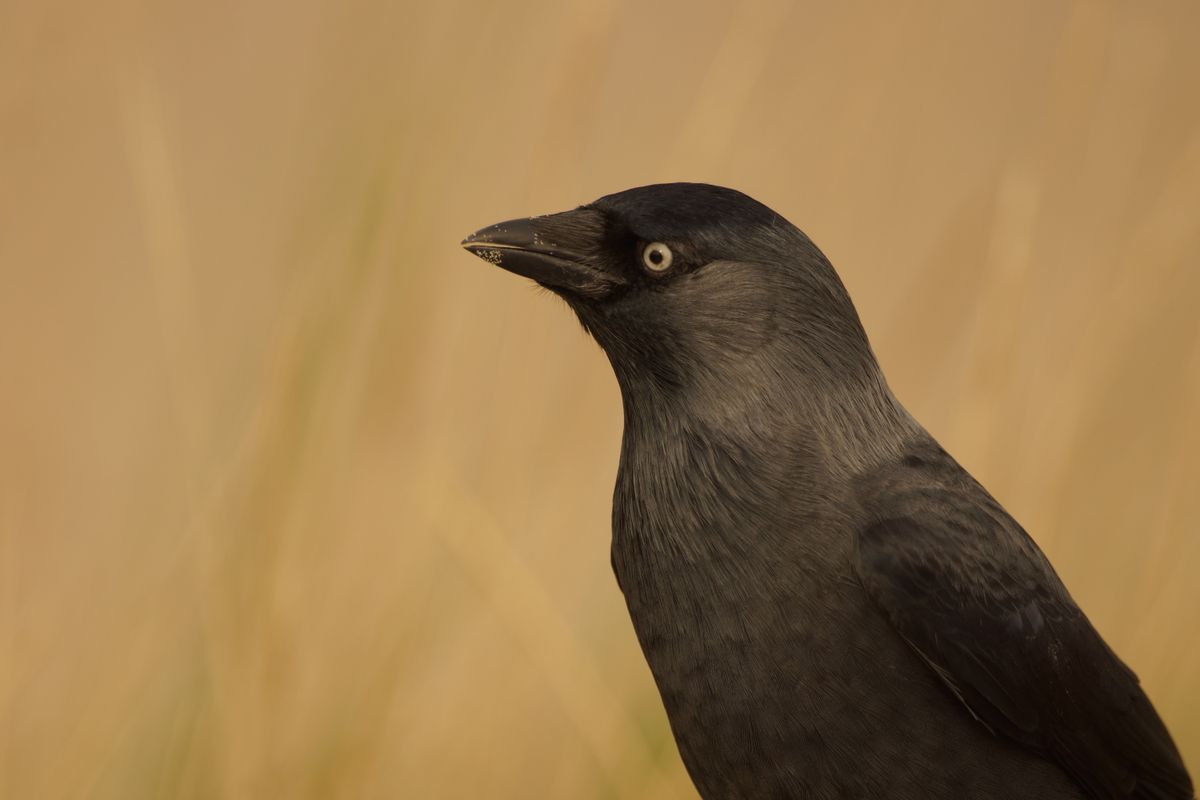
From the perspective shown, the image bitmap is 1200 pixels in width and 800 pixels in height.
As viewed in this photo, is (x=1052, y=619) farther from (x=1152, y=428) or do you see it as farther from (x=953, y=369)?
(x=953, y=369)

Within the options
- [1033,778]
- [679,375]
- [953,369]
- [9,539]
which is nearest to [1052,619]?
[1033,778]

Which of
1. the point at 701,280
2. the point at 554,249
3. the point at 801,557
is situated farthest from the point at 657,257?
the point at 801,557

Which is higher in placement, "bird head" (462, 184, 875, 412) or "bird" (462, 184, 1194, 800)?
"bird head" (462, 184, 875, 412)

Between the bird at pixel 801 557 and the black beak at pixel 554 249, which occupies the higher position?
the black beak at pixel 554 249

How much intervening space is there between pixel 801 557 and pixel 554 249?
799 mm

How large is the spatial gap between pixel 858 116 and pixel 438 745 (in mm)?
1904

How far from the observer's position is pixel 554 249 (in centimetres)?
350

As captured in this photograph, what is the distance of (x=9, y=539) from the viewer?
13.1 feet

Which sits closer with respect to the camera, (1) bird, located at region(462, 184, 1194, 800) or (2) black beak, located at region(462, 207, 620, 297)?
(1) bird, located at region(462, 184, 1194, 800)

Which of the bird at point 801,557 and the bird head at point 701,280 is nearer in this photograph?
the bird at point 801,557

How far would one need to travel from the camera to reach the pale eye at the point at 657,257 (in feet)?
11.4

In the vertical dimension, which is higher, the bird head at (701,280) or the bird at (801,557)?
the bird head at (701,280)

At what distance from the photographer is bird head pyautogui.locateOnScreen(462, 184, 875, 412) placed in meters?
3.48

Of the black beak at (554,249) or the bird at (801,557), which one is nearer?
the bird at (801,557)
